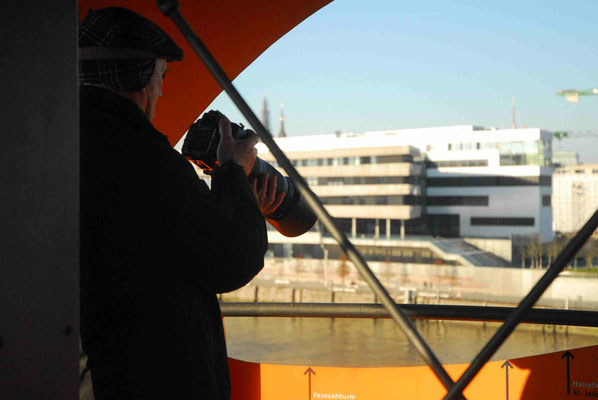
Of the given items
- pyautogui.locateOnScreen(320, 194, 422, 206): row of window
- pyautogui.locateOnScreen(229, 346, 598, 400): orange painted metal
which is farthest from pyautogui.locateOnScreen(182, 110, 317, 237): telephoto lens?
pyautogui.locateOnScreen(320, 194, 422, 206): row of window

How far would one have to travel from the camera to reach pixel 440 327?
28.9 m

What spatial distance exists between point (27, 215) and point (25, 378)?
14 centimetres

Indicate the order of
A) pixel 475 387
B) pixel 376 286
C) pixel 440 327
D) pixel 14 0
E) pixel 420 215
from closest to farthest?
pixel 14 0 → pixel 376 286 → pixel 475 387 → pixel 440 327 → pixel 420 215

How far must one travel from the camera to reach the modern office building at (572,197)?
4087 centimetres

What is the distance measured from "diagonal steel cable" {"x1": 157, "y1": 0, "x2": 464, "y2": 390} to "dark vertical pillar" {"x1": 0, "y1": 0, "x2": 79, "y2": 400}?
0.11 m

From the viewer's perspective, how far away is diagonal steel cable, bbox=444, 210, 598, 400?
0.63 m

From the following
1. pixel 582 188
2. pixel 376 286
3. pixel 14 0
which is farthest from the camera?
pixel 582 188

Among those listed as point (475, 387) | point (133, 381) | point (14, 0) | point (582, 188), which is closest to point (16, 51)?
point (14, 0)

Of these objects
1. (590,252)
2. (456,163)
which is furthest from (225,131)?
(456,163)

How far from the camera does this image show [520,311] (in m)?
0.65

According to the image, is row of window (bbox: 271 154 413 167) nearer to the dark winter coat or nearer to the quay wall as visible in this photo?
the quay wall

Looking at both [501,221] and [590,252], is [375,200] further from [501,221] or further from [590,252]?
Result: [590,252]

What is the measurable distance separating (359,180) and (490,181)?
731cm

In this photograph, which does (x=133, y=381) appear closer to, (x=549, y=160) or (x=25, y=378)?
(x=25, y=378)
